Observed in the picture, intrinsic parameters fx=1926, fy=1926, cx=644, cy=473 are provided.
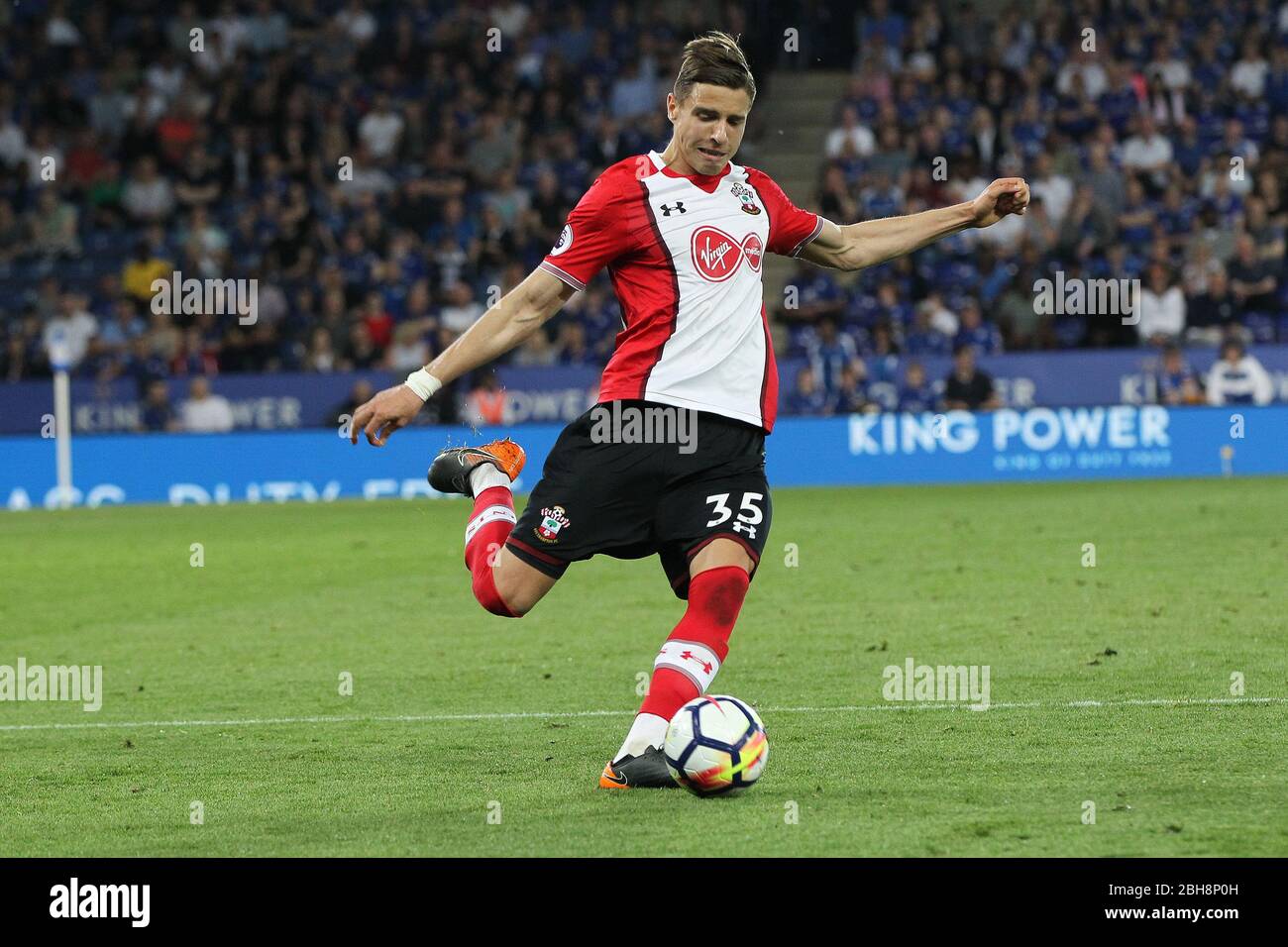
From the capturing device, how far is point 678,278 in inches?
243

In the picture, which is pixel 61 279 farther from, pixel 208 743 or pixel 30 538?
pixel 208 743

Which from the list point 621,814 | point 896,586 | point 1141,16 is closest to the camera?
point 621,814

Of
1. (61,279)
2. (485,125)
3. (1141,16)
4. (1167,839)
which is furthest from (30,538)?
(1141,16)

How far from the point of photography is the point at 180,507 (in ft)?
67.1

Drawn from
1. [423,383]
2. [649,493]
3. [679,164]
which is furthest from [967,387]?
[423,383]

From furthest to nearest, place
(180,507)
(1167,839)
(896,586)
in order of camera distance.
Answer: (180,507) < (896,586) < (1167,839)

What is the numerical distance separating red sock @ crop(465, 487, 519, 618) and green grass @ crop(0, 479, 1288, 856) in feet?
2.00

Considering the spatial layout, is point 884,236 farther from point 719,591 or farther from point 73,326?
point 73,326

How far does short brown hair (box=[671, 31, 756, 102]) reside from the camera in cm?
598

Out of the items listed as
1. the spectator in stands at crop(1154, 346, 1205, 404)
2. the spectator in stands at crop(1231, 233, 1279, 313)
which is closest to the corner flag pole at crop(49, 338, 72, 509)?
the spectator in stands at crop(1154, 346, 1205, 404)

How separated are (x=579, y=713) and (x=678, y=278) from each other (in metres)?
2.28

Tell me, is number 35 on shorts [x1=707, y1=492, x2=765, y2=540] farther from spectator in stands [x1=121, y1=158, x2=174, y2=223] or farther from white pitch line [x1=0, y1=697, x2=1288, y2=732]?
spectator in stands [x1=121, y1=158, x2=174, y2=223]

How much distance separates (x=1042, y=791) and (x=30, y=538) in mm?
13043

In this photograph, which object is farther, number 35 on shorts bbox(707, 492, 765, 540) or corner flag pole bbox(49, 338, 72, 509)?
corner flag pole bbox(49, 338, 72, 509)
